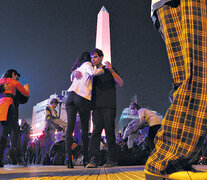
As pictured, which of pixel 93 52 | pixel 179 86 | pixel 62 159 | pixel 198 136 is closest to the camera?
pixel 198 136

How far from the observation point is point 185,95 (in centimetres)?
113

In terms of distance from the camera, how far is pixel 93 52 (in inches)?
135

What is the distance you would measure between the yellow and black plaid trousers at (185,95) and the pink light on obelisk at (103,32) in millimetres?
15915

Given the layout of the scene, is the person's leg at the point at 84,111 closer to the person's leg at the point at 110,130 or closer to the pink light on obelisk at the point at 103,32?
the person's leg at the point at 110,130

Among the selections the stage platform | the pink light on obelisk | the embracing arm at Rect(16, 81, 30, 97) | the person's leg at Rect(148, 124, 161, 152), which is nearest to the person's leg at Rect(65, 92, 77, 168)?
the stage platform

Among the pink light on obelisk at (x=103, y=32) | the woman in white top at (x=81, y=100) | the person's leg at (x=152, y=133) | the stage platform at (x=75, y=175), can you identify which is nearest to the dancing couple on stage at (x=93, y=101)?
the woman in white top at (x=81, y=100)

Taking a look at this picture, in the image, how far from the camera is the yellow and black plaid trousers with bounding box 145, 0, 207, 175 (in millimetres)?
1074

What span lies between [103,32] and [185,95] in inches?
645

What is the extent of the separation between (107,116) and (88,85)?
49 cm

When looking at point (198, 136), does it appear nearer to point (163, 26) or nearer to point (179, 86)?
point (179, 86)

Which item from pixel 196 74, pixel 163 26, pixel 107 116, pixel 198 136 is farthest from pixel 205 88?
pixel 107 116

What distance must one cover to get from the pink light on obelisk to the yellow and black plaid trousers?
1591 cm

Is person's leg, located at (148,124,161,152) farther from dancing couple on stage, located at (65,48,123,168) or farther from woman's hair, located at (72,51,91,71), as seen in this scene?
woman's hair, located at (72,51,91,71)

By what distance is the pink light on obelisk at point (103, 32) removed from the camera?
17.0 m
